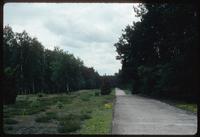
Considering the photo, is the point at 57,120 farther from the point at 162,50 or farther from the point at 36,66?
the point at 36,66

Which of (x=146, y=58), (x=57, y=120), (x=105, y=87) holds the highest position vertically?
(x=146, y=58)

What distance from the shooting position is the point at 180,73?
95.9 ft

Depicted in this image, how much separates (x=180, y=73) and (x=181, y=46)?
239cm

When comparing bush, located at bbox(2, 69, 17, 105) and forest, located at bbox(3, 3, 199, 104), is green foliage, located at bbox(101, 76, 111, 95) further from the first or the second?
bush, located at bbox(2, 69, 17, 105)

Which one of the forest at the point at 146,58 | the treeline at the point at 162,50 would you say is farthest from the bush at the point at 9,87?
the treeline at the point at 162,50

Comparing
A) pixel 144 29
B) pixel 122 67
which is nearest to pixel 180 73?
pixel 144 29

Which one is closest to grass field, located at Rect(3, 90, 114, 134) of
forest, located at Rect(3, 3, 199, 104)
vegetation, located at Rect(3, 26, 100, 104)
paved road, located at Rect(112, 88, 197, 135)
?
paved road, located at Rect(112, 88, 197, 135)

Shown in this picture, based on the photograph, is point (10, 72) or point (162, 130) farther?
point (10, 72)

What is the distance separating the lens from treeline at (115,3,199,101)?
2717 cm

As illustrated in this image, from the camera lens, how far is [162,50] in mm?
39562

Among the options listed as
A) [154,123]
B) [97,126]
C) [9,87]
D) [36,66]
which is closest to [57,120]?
[97,126]

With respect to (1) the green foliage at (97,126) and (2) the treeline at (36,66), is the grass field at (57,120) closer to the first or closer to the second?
(1) the green foliage at (97,126)

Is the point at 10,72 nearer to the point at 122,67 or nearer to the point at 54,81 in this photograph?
the point at 122,67

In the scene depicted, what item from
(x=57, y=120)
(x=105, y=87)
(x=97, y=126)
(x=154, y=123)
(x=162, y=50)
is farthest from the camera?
(x=105, y=87)
